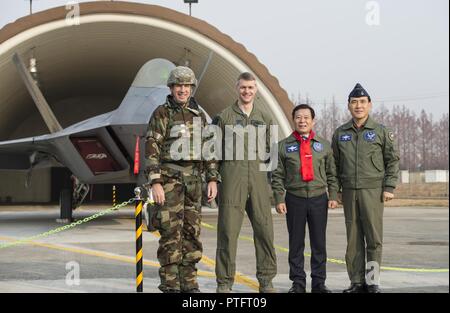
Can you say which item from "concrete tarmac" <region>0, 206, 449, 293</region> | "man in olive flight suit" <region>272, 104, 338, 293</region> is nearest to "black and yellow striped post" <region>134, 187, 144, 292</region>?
"concrete tarmac" <region>0, 206, 449, 293</region>

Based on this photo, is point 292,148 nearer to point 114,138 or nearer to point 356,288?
point 356,288

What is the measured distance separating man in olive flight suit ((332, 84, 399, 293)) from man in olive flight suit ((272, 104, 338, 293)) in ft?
0.58

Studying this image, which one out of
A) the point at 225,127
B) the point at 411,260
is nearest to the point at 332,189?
the point at 225,127

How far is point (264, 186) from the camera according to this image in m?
5.27

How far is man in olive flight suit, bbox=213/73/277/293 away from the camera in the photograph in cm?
513

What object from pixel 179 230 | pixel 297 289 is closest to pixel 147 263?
pixel 179 230

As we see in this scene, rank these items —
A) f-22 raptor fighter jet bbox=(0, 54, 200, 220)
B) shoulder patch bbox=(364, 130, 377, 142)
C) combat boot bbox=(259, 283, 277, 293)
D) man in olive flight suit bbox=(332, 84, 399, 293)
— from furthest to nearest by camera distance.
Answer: f-22 raptor fighter jet bbox=(0, 54, 200, 220)
shoulder patch bbox=(364, 130, 377, 142)
man in olive flight suit bbox=(332, 84, 399, 293)
combat boot bbox=(259, 283, 277, 293)

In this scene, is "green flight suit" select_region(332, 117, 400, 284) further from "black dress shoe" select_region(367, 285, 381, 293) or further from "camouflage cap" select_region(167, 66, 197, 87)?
"camouflage cap" select_region(167, 66, 197, 87)

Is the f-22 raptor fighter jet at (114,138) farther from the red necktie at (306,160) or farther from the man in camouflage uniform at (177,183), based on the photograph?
the red necktie at (306,160)

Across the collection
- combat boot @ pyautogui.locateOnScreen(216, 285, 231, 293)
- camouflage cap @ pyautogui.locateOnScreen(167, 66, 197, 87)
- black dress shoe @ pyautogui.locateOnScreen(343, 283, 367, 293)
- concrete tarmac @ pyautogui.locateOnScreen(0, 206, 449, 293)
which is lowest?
concrete tarmac @ pyautogui.locateOnScreen(0, 206, 449, 293)

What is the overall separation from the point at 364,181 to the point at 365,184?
3cm

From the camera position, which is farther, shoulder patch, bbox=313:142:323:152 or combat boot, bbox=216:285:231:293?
shoulder patch, bbox=313:142:323:152

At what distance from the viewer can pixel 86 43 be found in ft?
63.3

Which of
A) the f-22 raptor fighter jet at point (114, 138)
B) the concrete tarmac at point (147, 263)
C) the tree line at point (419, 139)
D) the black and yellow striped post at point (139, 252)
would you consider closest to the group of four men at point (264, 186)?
the black and yellow striped post at point (139, 252)
